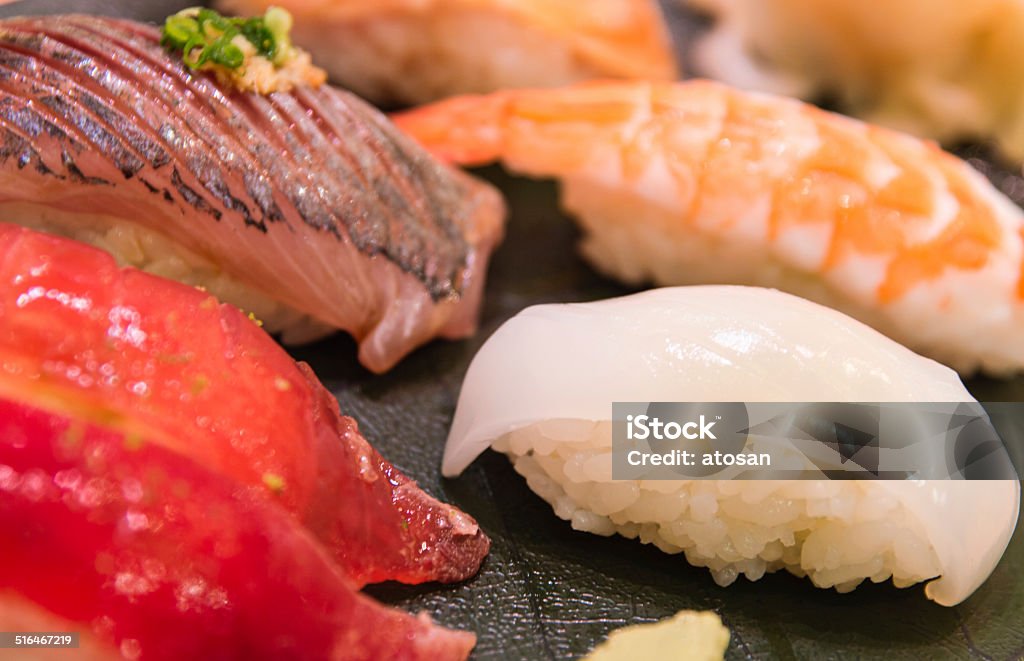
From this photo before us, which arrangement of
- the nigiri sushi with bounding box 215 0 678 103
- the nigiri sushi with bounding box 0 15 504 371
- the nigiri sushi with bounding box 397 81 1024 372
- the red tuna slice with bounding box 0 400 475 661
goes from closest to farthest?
1. the red tuna slice with bounding box 0 400 475 661
2. the nigiri sushi with bounding box 0 15 504 371
3. the nigiri sushi with bounding box 397 81 1024 372
4. the nigiri sushi with bounding box 215 0 678 103

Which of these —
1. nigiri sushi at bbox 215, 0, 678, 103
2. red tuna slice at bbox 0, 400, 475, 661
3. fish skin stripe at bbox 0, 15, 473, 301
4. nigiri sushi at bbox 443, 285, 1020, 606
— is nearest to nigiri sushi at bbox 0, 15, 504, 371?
fish skin stripe at bbox 0, 15, 473, 301

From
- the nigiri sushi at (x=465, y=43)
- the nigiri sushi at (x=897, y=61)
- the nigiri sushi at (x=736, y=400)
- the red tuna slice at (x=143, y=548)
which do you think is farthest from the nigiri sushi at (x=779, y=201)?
the red tuna slice at (x=143, y=548)

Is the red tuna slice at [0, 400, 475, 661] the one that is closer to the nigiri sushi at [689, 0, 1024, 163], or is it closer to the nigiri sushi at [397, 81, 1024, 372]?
the nigiri sushi at [397, 81, 1024, 372]

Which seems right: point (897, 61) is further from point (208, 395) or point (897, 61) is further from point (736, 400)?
point (208, 395)

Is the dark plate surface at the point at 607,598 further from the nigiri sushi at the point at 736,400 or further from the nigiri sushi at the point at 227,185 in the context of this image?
the nigiri sushi at the point at 227,185

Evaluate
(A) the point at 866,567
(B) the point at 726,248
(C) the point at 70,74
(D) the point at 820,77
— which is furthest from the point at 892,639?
(D) the point at 820,77

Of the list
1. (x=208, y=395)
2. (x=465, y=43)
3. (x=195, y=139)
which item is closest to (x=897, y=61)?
(x=465, y=43)
